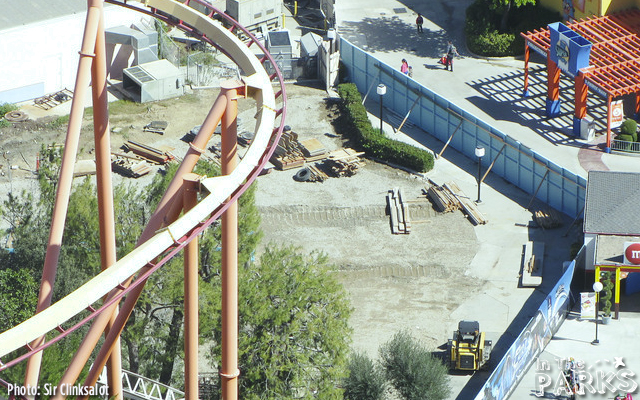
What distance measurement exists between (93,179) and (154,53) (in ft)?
41.6

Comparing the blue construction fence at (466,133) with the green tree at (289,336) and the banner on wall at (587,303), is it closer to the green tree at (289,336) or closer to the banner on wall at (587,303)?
the banner on wall at (587,303)

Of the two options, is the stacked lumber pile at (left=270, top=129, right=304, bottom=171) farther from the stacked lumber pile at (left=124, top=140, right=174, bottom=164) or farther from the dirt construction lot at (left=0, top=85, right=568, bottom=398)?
the stacked lumber pile at (left=124, top=140, right=174, bottom=164)

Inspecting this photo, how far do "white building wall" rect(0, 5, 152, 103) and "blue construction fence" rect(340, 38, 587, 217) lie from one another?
1564 cm

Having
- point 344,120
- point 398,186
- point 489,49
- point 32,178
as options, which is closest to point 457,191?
point 398,186

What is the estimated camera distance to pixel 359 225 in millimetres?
61312

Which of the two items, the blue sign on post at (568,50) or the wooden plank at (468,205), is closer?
the wooden plank at (468,205)

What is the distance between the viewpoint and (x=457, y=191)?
62812 mm

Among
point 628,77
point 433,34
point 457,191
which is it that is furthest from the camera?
point 433,34

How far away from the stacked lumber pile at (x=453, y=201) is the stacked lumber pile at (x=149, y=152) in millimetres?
13770

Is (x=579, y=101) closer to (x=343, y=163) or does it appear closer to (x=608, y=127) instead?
(x=608, y=127)

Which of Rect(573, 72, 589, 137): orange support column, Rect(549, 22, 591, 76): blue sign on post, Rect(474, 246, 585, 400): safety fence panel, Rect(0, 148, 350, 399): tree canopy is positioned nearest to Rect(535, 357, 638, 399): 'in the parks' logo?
Rect(474, 246, 585, 400): safety fence panel

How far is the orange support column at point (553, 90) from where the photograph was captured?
227 ft

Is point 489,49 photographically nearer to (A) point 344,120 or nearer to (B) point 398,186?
(A) point 344,120

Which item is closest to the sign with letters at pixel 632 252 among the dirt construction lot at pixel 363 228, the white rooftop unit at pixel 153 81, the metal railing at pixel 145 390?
the dirt construction lot at pixel 363 228
